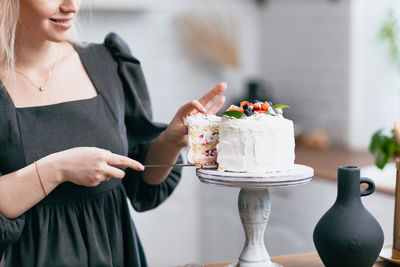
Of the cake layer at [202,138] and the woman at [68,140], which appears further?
the cake layer at [202,138]

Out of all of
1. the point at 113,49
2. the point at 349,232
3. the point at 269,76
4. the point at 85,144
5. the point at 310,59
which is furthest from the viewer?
the point at 269,76

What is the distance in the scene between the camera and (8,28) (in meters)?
1.34

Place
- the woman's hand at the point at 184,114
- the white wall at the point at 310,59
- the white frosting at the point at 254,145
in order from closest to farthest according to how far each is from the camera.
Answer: the white frosting at the point at 254,145 → the woman's hand at the point at 184,114 → the white wall at the point at 310,59

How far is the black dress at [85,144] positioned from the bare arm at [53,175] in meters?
0.05

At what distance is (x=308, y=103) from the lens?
11.0 feet

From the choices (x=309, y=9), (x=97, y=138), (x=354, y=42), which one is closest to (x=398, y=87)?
(x=354, y=42)

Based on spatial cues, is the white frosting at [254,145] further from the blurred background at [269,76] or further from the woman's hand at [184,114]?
the blurred background at [269,76]

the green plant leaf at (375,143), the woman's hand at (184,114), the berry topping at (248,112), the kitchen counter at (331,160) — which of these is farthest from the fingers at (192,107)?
the kitchen counter at (331,160)

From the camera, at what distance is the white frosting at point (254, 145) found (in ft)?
4.23

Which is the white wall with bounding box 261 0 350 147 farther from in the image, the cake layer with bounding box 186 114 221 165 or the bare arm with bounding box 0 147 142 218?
the bare arm with bounding box 0 147 142 218

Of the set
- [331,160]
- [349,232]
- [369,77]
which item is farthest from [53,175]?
[369,77]

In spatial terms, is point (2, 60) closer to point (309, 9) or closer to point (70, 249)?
point (70, 249)

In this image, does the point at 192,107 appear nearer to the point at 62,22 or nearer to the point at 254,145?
the point at 254,145

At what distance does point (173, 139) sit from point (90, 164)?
0.32 metres
